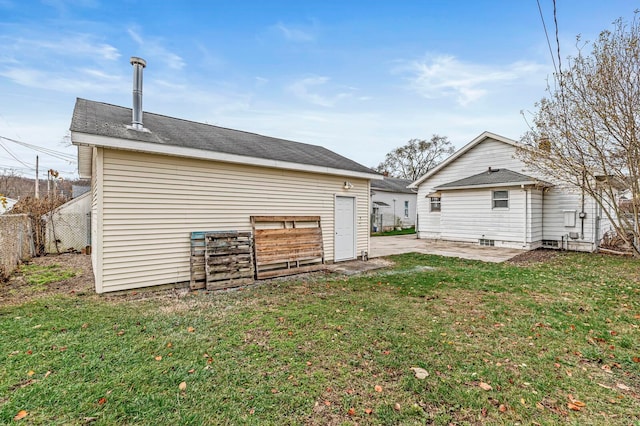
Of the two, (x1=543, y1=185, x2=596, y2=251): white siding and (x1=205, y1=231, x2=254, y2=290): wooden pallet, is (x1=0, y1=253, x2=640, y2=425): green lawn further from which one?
(x1=543, y1=185, x2=596, y2=251): white siding

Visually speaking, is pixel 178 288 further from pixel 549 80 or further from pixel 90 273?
pixel 549 80

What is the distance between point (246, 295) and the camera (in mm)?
5602

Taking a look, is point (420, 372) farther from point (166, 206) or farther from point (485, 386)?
point (166, 206)

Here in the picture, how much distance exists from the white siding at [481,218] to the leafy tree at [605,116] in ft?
20.2

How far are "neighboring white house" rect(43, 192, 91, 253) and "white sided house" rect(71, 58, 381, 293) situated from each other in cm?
306

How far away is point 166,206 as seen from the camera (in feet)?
19.5

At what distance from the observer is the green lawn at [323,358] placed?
2297mm

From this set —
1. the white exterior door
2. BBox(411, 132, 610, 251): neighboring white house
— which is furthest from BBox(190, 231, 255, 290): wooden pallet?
BBox(411, 132, 610, 251): neighboring white house

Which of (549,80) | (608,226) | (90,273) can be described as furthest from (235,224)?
(608,226)

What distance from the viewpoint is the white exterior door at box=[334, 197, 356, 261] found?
894 cm

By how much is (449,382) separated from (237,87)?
13.9 meters

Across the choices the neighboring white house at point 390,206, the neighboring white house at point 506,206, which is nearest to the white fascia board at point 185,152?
the neighboring white house at point 506,206

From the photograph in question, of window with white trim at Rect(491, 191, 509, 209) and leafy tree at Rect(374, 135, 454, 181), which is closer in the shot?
window with white trim at Rect(491, 191, 509, 209)

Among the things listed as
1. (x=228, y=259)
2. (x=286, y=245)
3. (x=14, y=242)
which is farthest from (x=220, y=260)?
(x=14, y=242)
